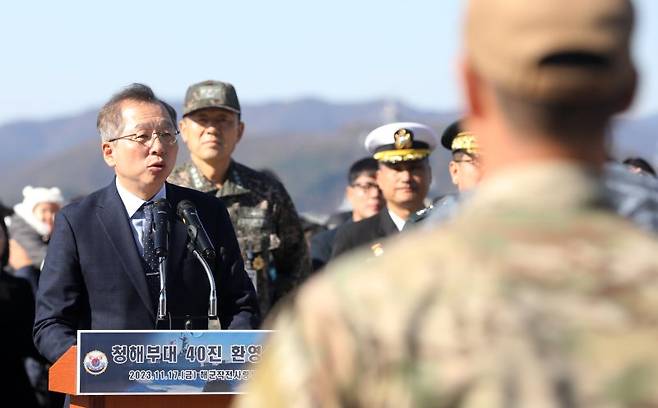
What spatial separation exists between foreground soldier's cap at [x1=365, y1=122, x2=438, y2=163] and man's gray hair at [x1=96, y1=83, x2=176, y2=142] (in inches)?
118

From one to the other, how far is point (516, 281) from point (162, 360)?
3559 millimetres

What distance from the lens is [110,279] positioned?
20.2ft

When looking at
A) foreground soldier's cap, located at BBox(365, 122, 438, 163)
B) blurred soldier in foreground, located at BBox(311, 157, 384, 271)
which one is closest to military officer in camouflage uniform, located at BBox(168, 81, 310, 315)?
foreground soldier's cap, located at BBox(365, 122, 438, 163)

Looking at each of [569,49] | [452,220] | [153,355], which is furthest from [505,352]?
[153,355]

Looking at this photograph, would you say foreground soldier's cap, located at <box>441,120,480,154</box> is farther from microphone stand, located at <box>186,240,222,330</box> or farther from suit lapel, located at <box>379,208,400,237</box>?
microphone stand, located at <box>186,240,222,330</box>

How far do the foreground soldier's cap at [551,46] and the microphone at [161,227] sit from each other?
3983 mm

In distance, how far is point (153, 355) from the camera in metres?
5.60

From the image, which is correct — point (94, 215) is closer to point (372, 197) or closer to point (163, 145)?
point (163, 145)

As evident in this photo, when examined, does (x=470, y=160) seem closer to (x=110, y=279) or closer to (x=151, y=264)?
(x=151, y=264)

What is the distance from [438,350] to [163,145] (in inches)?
172

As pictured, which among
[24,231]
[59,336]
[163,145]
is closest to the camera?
→ [59,336]

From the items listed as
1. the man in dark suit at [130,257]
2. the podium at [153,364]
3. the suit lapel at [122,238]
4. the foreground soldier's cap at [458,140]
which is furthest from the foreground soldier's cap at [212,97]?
the podium at [153,364]

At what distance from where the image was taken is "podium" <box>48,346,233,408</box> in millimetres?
5629

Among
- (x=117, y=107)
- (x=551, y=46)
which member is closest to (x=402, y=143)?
(x=117, y=107)
